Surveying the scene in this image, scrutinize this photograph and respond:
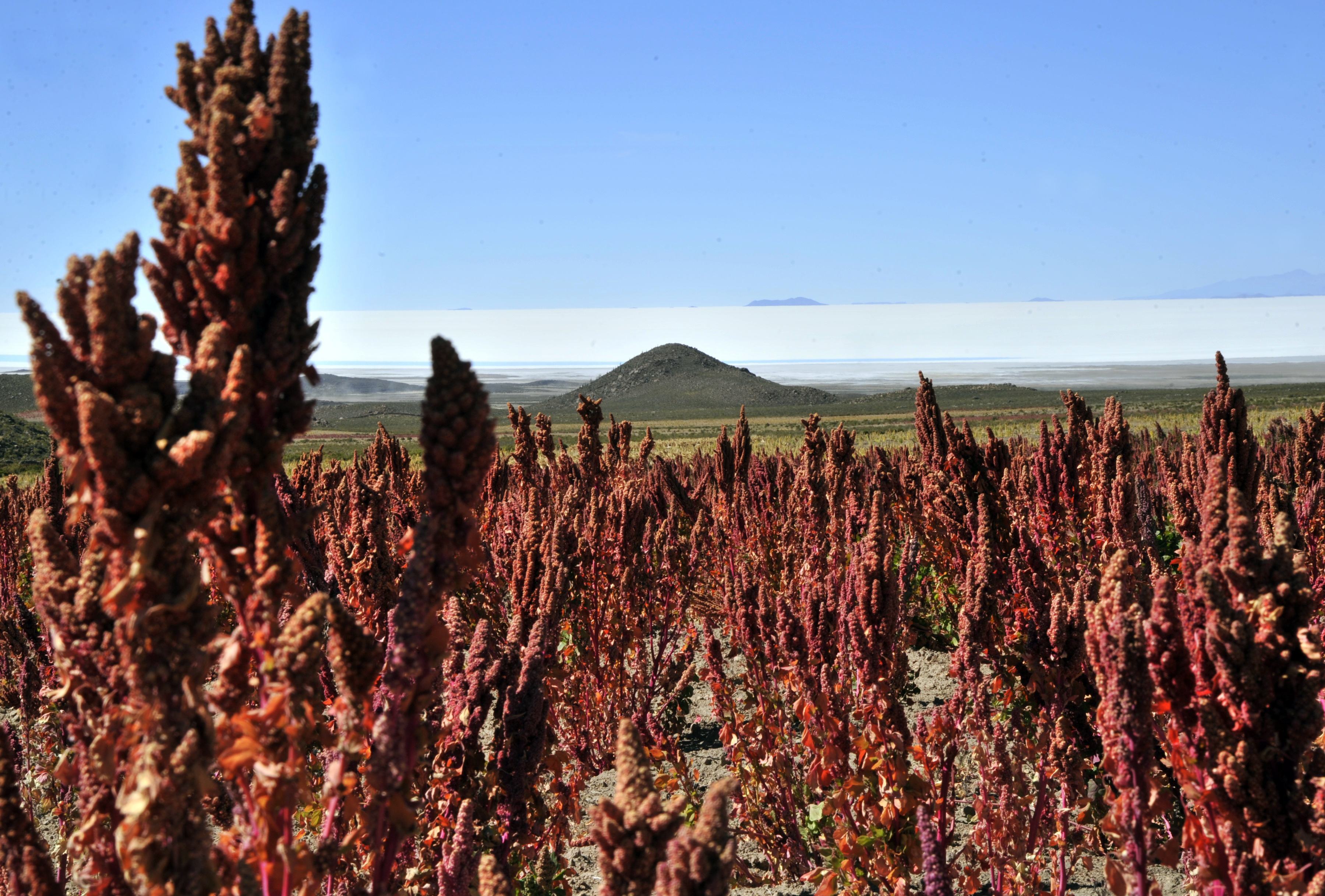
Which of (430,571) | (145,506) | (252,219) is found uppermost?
(252,219)

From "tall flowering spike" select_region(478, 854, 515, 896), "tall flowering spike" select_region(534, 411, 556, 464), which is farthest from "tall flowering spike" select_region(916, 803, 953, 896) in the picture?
"tall flowering spike" select_region(534, 411, 556, 464)

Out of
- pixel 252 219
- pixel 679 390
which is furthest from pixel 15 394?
pixel 252 219

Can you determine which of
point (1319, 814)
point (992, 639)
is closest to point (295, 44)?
point (1319, 814)

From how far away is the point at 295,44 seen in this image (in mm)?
1479

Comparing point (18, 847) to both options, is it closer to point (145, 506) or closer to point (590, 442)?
point (145, 506)

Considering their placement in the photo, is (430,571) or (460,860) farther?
(460,860)

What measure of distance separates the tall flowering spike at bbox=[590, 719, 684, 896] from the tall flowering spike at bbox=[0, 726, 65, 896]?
860mm

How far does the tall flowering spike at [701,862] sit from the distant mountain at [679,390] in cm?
7166

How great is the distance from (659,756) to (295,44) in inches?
122

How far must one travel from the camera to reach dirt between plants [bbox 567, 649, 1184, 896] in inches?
141

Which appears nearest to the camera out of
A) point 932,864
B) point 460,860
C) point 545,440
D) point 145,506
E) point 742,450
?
point 145,506

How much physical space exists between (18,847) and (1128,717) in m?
1.87

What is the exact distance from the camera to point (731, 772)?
14.8 ft

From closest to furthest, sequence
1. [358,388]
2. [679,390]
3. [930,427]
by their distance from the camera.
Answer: [930,427]
[679,390]
[358,388]
